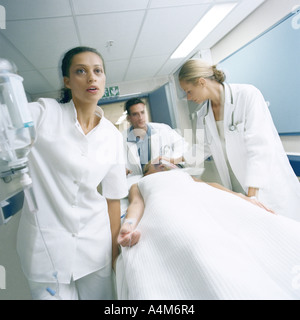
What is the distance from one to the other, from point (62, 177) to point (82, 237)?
0.25m

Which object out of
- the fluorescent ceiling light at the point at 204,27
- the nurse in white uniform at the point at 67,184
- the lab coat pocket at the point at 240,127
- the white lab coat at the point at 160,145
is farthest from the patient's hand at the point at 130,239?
the fluorescent ceiling light at the point at 204,27

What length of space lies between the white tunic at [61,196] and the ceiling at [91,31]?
18 cm

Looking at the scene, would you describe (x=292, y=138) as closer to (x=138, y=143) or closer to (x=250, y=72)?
(x=250, y=72)

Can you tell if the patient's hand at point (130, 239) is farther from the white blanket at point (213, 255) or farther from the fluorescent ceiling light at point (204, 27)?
the fluorescent ceiling light at point (204, 27)

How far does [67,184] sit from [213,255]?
52 cm

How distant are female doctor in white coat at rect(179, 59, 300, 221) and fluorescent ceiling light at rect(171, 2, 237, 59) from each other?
3.2 inches

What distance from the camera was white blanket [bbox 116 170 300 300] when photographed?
0.41 metres

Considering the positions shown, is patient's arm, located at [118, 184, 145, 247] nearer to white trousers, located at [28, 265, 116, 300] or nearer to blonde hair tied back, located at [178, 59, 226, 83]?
white trousers, located at [28, 265, 116, 300]

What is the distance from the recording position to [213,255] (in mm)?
458

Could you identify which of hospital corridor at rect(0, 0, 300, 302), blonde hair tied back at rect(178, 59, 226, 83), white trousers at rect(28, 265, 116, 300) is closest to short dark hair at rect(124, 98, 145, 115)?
hospital corridor at rect(0, 0, 300, 302)

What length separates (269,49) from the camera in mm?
1321

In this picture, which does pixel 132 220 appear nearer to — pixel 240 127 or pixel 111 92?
pixel 111 92

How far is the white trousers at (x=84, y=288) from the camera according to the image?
65 centimetres

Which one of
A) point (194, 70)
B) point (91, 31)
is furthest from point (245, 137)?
point (91, 31)
